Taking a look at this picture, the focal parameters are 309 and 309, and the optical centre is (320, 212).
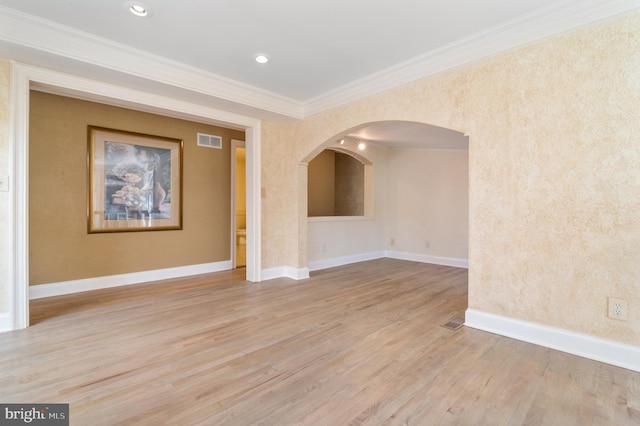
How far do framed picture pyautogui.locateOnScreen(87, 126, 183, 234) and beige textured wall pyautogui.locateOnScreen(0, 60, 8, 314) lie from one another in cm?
136

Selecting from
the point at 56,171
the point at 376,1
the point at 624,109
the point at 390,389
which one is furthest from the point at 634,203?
the point at 56,171

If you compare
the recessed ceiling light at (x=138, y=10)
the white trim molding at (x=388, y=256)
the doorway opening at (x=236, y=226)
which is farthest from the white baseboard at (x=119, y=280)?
the recessed ceiling light at (x=138, y=10)

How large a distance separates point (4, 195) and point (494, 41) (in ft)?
14.9

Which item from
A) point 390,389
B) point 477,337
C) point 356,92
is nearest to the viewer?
point 390,389

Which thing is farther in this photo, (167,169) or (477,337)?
(167,169)

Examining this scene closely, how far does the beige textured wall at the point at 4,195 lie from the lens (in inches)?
108

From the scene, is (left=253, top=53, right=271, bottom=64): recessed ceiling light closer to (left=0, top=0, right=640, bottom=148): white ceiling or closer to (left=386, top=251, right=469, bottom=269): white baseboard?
(left=0, top=0, right=640, bottom=148): white ceiling

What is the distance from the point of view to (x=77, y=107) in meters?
4.00

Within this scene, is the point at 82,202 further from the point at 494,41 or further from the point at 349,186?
the point at 349,186

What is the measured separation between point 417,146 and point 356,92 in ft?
9.70

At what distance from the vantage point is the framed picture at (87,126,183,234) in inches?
164

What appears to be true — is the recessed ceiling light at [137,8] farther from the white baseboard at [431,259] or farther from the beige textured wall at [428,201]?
the white baseboard at [431,259]

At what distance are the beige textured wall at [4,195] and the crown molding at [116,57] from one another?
1.57ft

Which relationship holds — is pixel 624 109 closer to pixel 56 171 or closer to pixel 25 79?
pixel 25 79
